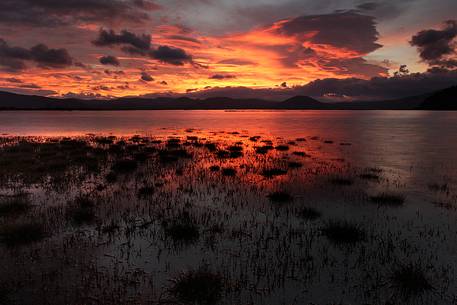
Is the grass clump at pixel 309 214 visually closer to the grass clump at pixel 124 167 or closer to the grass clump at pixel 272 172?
the grass clump at pixel 272 172

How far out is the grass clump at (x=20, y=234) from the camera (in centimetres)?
1053

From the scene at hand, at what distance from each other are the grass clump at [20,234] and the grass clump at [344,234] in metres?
11.0

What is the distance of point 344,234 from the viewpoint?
11.5 metres

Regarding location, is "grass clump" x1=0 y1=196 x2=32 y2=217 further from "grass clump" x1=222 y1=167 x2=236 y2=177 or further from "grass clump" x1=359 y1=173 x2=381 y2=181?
"grass clump" x1=359 y1=173 x2=381 y2=181

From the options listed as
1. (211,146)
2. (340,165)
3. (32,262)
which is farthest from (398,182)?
(211,146)

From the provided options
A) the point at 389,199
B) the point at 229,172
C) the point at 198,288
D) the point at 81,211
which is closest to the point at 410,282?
the point at 198,288

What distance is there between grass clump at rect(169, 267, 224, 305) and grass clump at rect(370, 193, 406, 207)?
11.4m

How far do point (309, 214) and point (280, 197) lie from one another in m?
2.59

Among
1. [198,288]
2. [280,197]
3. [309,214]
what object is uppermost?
[280,197]

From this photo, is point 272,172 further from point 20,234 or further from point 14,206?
point 20,234

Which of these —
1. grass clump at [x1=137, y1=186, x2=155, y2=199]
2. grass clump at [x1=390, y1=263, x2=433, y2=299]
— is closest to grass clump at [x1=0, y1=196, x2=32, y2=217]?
grass clump at [x1=137, y1=186, x2=155, y2=199]

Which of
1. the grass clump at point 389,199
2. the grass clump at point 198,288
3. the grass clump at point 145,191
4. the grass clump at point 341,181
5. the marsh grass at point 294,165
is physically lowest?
the grass clump at point 198,288

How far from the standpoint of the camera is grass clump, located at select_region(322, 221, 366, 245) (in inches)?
445

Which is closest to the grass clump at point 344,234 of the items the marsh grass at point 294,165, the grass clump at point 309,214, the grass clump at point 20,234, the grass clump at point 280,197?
the grass clump at point 309,214
